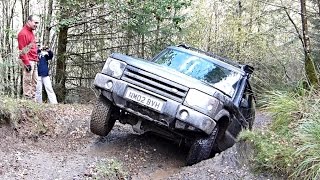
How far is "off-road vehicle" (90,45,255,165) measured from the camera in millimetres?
5773

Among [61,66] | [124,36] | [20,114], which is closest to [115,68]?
[20,114]

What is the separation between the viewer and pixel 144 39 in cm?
1417

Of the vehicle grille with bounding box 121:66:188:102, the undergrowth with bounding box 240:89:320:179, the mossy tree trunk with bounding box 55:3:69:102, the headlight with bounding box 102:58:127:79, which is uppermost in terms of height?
the headlight with bounding box 102:58:127:79

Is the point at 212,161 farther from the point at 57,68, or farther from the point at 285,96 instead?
the point at 57,68

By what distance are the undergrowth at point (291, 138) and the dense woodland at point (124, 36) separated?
232 centimetres

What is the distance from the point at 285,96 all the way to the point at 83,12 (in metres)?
7.70

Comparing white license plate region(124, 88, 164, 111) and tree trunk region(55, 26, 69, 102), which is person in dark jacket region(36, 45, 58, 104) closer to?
tree trunk region(55, 26, 69, 102)

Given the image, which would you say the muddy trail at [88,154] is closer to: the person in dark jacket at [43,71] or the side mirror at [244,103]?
the side mirror at [244,103]

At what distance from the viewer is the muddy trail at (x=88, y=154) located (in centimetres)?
511

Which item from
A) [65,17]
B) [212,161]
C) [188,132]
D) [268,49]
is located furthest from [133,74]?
[268,49]

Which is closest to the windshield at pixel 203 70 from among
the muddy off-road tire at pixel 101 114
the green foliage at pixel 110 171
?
the muddy off-road tire at pixel 101 114

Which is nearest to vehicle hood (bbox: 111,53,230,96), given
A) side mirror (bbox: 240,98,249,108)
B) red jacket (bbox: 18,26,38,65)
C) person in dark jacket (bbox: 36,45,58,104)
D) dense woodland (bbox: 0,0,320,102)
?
side mirror (bbox: 240,98,249,108)

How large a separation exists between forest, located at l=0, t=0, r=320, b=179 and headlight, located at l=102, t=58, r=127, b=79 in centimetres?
218

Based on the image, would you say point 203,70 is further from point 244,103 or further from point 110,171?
point 110,171
